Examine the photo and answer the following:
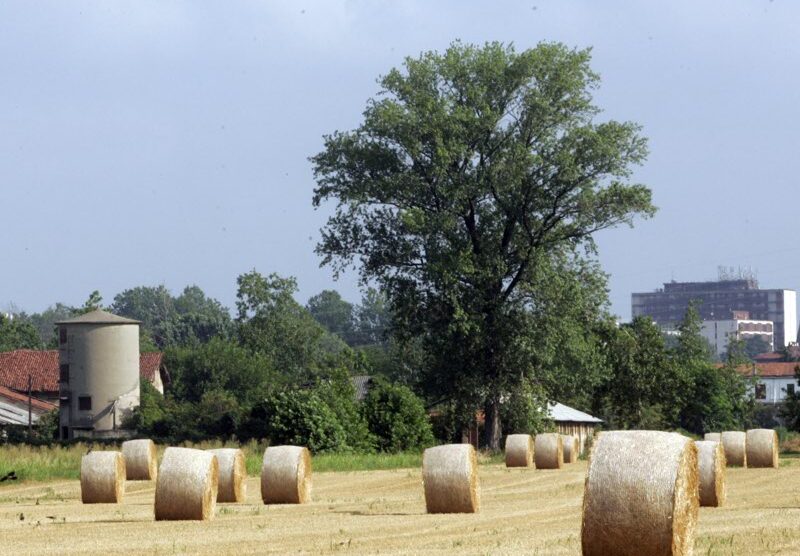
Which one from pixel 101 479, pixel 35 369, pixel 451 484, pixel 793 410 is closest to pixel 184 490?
pixel 451 484

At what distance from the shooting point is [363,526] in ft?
74.0

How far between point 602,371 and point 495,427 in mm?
7227

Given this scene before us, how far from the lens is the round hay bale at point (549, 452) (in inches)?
1890

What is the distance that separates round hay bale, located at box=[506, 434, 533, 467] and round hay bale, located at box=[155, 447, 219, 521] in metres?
25.8

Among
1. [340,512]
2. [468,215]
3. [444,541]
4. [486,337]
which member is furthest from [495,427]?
[444,541]

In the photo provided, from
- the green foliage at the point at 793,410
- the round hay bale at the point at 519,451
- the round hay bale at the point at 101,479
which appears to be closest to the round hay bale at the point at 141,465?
the round hay bale at the point at 101,479

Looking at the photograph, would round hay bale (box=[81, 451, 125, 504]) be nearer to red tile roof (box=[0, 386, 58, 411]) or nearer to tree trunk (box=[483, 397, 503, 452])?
tree trunk (box=[483, 397, 503, 452])

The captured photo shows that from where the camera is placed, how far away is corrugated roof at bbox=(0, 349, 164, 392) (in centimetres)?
11331

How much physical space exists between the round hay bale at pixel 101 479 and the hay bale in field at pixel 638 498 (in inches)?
645

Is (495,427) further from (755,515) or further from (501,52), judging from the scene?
(755,515)

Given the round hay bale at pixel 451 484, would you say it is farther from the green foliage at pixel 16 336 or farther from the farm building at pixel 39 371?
the green foliage at pixel 16 336

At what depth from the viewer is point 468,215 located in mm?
62969

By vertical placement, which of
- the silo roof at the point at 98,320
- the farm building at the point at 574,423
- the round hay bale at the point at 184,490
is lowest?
the farm building at the point at 574,423

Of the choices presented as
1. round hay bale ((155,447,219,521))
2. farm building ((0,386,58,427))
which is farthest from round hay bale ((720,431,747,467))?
farm building ((0,386,58,427))
